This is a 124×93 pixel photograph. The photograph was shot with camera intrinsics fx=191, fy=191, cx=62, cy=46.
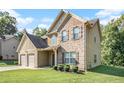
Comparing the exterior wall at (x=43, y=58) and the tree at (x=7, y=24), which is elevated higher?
the tree at (x=7, y=24)

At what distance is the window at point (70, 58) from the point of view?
19312 mm

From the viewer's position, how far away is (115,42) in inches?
1219

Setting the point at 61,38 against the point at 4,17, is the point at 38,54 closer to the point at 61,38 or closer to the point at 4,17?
the point at 61,38

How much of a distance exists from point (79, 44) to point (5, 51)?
27360mm

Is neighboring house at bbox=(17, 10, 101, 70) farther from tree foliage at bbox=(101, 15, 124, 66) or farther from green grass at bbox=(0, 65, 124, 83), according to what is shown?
tree foliage at bbox=(101, 15, 124, 66)

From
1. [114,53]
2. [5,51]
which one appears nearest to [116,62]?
[114,53]

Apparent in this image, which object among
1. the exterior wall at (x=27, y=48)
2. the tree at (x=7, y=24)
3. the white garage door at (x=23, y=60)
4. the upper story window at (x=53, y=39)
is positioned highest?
the tree at (x=7, y=24)

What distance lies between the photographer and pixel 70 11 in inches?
785

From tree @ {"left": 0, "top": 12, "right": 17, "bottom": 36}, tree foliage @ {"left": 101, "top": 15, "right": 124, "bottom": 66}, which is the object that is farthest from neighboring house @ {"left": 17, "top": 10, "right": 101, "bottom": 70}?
tree @ {"left": 0, "top": 12, "right": 17, "bottom": 36}

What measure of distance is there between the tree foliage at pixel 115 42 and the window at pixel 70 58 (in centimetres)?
1348

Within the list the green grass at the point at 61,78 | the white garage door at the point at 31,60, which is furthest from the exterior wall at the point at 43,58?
the green grass at the point at 61,78

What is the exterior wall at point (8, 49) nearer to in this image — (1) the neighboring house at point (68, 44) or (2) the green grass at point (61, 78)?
(1) the neighboring house at point (68, 44)

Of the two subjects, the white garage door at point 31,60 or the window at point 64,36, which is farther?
the white garage door at point 31,60

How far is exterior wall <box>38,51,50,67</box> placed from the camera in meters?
23.5
